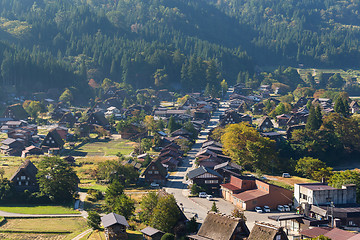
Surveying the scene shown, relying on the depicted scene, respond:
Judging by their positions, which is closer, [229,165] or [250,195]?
[250,195]

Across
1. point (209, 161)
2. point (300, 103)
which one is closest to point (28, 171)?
point (209, 161)

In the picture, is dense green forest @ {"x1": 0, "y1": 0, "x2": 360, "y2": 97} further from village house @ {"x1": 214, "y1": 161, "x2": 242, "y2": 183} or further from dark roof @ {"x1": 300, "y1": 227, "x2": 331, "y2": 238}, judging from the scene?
dark roof @ {"x1": 300, "y1": 227, "x2": 331, "y2": 238}

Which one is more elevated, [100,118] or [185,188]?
[185,188]

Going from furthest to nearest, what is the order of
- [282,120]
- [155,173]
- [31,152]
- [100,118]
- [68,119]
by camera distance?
1. [68,119]
2. [282,120]
3. [100,118]
4. [31,152]
5. [155,173]

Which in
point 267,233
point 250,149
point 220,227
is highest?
point 267,233

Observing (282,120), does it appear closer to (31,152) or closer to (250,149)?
(250,149)

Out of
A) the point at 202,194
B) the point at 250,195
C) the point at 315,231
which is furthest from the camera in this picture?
the point at 202,194

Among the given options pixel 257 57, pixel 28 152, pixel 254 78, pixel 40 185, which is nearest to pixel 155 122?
pixel 28 152
